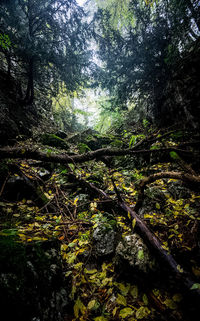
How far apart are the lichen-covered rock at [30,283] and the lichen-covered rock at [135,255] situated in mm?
802

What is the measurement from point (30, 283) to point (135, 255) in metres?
1.27

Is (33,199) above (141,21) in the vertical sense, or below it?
below

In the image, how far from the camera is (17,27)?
5.11 meters

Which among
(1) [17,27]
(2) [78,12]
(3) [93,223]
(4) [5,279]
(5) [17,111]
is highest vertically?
(2) [78,12]

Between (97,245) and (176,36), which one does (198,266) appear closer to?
(97,245)

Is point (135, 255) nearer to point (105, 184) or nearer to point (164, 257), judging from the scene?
point (164, 257)

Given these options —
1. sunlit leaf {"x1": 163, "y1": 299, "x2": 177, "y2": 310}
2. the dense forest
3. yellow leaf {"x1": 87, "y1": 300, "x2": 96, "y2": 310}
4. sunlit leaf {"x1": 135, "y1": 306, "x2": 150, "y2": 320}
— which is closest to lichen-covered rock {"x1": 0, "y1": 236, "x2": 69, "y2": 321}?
the dense forest

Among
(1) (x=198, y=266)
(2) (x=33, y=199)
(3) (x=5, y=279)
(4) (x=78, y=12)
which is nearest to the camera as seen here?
(3) (x=5, y=279)

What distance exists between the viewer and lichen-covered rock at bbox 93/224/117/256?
2001 mm

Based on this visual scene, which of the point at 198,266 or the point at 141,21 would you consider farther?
the point at 141,21

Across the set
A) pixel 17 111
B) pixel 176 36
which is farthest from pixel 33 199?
pixel 176 36

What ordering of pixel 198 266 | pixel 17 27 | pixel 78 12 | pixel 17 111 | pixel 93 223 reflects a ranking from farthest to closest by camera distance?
pixel 17 111
pixel 78 12
pixel 17 27
pixel 93 223
pixel 198 266

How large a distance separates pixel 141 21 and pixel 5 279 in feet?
28.0

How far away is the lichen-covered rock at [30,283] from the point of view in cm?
100
